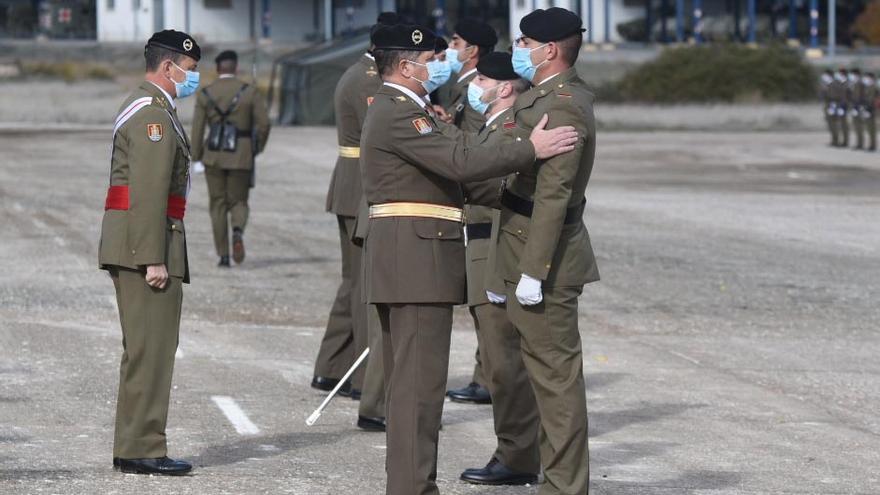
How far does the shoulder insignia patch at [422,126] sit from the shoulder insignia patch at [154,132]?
4.88ft

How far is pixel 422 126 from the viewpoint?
6.66 metres

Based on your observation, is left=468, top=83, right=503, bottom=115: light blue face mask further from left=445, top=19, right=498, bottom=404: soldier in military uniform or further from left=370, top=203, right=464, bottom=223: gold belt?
left=370, top=203, right=464, bottom=223: gold belt

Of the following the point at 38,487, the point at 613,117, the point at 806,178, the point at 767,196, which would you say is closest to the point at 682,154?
the point at 806,178

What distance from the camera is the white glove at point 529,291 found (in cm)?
668

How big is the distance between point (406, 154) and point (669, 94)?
1936 inches

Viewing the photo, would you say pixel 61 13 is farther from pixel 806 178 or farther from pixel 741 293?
pixel 741 293

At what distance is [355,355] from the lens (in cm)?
983

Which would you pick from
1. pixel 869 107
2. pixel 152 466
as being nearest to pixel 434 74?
pixel 152 466

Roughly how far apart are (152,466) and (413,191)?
76.6 inches

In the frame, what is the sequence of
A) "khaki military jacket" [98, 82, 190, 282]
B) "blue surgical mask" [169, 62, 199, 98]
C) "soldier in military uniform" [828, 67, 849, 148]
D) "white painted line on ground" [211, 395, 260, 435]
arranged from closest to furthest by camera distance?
"khaki military jacket" [98, 82, 190, 282] < "blue surgical mask" [169, 62, 199, 98] < "white painted line on ground" [211, 395, 260, 435] < "soldier in military uniform" [828, 67, 849, 148]

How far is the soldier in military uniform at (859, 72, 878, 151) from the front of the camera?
37.2 m

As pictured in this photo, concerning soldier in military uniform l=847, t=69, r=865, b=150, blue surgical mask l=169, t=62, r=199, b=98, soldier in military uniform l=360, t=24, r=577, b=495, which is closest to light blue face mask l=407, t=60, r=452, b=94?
soldier in military uniform l=360, t=24, r=577, b=495

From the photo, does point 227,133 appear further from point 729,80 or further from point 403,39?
point 729,80

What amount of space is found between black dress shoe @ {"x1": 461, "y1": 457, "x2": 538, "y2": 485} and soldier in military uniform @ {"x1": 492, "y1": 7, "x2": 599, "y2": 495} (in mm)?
762
